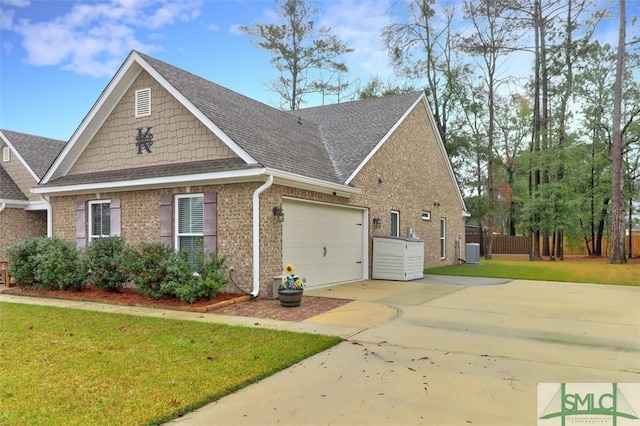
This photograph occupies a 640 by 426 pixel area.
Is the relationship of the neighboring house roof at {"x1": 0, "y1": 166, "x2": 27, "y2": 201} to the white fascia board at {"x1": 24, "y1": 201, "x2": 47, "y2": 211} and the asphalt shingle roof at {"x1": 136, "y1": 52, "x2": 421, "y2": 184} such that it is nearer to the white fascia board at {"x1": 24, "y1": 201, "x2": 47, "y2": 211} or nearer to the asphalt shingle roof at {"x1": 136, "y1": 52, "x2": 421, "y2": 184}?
the white fascia board at {"x1": 24, "y1": 201, "x2": 47, "y2": 211}

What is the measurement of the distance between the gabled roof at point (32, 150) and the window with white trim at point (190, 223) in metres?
9.36

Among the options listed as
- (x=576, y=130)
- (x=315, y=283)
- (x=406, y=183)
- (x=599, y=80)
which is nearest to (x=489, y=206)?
(x=576, y=130)

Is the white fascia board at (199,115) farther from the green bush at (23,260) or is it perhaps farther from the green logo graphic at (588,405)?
the green logo graphic at (588,405)

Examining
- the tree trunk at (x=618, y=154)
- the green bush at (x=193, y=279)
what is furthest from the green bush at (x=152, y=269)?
the tree trunk at (x=618, y=154)

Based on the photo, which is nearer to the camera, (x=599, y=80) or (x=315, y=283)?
(x=315, y=283)

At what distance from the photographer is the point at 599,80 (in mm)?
27172

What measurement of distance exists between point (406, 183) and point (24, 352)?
13.1 metres

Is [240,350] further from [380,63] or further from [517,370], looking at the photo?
[380,63]

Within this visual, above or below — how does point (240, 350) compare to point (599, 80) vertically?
below

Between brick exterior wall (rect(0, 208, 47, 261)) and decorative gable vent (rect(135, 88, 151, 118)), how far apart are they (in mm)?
8375

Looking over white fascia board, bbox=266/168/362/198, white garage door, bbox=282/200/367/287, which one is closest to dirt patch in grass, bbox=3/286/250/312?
white garage door, bbox=282/200/367/287

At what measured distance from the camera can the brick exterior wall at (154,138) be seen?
1076 centimetres

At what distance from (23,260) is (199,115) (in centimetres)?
580

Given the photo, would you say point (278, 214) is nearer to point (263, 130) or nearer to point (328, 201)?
point (328, 201)
